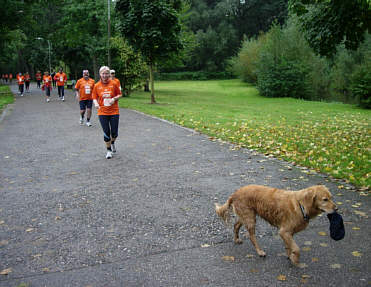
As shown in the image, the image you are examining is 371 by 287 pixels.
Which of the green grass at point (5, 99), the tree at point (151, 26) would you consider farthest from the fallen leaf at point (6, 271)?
the tree at point (151, 26)

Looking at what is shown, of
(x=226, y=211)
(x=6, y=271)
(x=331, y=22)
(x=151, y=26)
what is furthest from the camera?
(x=151, y=26)

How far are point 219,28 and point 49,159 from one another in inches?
3106

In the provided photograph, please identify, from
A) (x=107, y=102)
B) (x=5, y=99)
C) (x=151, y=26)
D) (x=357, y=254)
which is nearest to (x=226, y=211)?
(x=357, y=254)

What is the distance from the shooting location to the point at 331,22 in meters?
11.5

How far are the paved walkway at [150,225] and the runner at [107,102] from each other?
2.03 feet

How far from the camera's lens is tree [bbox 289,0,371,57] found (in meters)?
10.4

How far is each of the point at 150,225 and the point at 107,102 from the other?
463 cm

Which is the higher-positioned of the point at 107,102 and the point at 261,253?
the point at 107,102

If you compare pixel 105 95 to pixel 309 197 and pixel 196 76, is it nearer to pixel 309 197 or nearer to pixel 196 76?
pixel 309 197

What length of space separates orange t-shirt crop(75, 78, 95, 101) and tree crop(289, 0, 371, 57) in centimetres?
741

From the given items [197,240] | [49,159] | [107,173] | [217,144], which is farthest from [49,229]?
[217,144]

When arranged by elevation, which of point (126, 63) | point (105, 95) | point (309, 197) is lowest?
point (309, 197)

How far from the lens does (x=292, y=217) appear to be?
3.92 m

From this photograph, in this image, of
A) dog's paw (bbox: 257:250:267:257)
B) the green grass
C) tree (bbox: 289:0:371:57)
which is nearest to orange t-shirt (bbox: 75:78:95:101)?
tree (bbox: 289:0:371:57)
